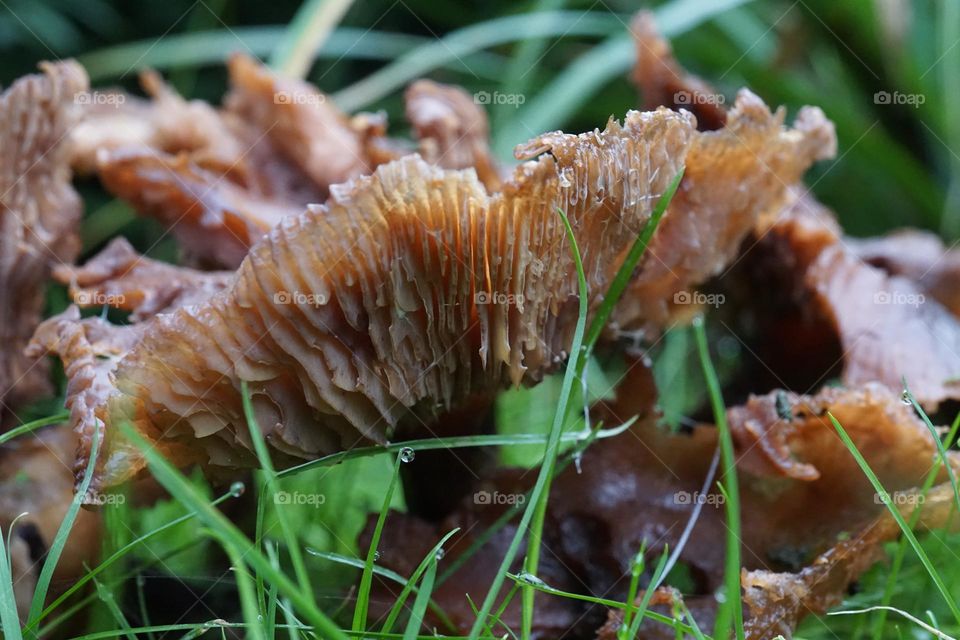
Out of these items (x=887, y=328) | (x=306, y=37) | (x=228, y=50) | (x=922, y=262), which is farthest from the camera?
(x=228, y=50)

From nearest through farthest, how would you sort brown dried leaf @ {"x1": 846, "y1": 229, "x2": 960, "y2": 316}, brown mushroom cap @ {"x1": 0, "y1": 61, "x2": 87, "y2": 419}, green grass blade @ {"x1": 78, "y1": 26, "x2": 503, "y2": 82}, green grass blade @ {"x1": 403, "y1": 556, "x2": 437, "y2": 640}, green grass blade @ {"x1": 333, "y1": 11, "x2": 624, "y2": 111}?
green grass blade @ {"x1": 403, "y1": 556, "x2": 437, "y2": 640}, brown mushroom cap @ {"x1": 0, "y1": 61, "x2": 87, "y2": 419}, brown dried leaf @ {"x1": 846, "y1": 229, "x2": 960, "y2": 316}, green grass blade @ {"x1": 333, "y1": 11, "x2": 624, "y2": 111}, green grass blade @ {"x1": 78, "y1": 26, "x2": 503, "y2": 82}

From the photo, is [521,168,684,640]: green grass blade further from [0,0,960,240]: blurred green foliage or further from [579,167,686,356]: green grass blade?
[0,0,960,240]: blurred green foliage

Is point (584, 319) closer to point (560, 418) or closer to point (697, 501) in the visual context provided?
point (560, 418)

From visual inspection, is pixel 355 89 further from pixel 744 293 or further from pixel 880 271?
pixel 880 271

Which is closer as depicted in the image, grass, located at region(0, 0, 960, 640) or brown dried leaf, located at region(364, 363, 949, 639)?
brown dried leaf, located at region(364, 363, 949, 639)

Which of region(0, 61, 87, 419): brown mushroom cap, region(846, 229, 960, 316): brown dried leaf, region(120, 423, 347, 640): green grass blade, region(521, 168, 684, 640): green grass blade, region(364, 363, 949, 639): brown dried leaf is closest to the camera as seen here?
region(120, 423, 347, 640): green grass blade

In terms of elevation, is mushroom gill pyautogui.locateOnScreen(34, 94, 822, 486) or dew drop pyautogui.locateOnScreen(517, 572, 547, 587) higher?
mushroom gill pyautogui.locateOnScreen(34, 94, 822, 486)

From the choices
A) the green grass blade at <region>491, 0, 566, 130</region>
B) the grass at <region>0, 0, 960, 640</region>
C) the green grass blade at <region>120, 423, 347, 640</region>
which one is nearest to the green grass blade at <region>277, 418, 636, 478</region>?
the green grass blade at <region>120, 423, 347, 640</region>

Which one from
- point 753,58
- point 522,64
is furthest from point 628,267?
point 753,58

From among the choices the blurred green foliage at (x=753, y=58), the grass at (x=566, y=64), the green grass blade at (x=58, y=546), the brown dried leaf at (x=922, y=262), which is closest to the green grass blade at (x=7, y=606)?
the green grass blade at (x=58, y=546)
